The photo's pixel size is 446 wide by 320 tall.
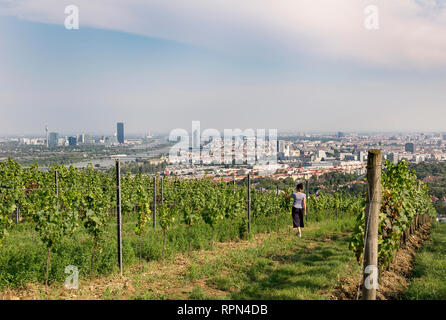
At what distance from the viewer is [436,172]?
37125 mm

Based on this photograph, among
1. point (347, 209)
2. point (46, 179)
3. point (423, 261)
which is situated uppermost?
point (46, 179)

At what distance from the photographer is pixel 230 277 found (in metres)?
6.98

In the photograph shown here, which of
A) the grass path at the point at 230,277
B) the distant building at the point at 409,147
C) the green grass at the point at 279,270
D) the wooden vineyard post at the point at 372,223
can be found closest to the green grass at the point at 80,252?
the grass path at the point at 230,277

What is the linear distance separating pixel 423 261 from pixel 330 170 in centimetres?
3181

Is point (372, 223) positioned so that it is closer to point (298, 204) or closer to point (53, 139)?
point (298, 204)

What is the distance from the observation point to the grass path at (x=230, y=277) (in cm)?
566

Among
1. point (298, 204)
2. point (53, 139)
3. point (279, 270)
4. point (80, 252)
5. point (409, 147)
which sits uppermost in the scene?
point (53, 139)

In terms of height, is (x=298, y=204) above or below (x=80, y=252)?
above

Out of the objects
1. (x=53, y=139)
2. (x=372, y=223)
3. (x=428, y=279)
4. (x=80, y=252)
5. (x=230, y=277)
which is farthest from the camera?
(x=53, y=139)

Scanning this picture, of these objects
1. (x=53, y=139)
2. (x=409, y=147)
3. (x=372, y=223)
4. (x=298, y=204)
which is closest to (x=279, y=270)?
(x=298, y=204)

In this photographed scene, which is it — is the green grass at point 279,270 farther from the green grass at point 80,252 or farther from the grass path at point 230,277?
the green grass at point 80,252

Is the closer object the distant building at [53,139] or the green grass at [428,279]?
the green grass at [428,279]
